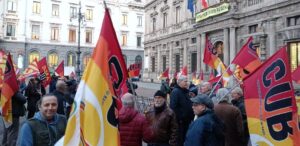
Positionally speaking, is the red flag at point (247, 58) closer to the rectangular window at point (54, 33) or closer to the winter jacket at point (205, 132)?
the winter jacket at point (205, 132)

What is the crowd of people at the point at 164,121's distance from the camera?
3.15 metres

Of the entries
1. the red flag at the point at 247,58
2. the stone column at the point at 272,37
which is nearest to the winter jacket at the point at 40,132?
the red flag at the point at 247,58

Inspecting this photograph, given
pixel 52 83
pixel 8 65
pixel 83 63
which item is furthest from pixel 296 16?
pixel 83 63

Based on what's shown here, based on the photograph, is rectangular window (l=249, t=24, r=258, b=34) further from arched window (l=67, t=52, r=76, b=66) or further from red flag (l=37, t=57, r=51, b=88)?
arched window (l=67, t=52, r=76, b=66)

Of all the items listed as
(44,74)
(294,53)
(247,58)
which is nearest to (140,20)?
(294,53)

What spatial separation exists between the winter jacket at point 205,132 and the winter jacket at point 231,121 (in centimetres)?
77

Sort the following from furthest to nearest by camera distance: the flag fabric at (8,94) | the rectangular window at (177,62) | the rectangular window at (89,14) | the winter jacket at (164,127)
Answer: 1. the rectangular window at (89,14)
2. the rectangular window at (177,62)
3. the flag fabric at (8,94)
4. the winter jacket at (164,127)

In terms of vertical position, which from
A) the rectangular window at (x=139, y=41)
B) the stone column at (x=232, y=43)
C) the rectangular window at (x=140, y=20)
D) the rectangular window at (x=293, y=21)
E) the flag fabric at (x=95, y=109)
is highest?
the rectangular window at (x=140, y=20)

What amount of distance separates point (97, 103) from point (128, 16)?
5073 centimetres

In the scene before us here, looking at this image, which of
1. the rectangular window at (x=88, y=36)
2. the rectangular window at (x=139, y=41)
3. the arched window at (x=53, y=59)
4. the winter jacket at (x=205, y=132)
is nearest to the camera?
the winter jacket at (x=205, y=132)

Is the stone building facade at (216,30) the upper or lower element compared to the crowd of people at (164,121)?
upper

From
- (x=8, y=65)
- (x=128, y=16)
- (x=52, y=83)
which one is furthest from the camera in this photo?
(x=128, y=16)

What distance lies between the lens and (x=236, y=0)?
67.1 ft

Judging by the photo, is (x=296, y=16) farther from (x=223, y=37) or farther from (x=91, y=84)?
(x=91, y=84)
